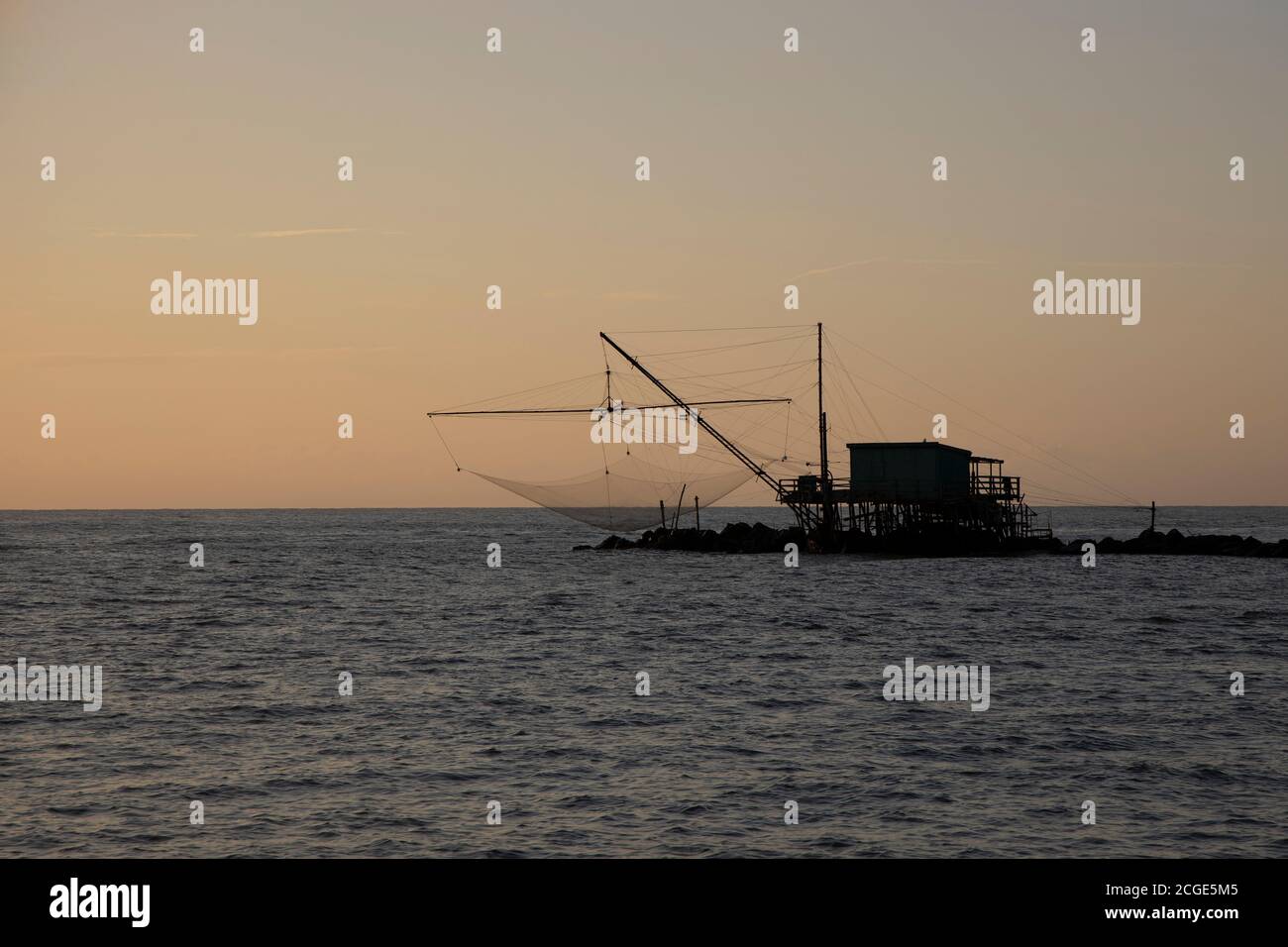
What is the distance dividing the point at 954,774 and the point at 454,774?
828cm

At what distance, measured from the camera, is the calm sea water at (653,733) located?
16.9 meters

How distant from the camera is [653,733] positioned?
2361 cm

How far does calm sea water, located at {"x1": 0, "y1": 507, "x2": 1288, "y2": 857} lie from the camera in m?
16.9

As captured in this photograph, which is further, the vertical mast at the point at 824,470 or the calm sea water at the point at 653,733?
the vertical mast at the point at 824,470

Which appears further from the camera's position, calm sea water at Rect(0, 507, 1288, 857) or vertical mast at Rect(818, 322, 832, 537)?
vertical mast at Rect(818, 322, 832, 537)

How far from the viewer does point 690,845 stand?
16141 mm

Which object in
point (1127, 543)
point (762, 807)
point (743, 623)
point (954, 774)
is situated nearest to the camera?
point (762, 807)

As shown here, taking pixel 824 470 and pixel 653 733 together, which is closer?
pixel 653 733
